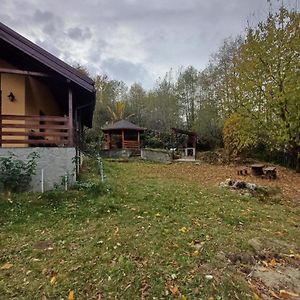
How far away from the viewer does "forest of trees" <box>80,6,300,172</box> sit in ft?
50.5

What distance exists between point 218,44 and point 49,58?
23242 mm

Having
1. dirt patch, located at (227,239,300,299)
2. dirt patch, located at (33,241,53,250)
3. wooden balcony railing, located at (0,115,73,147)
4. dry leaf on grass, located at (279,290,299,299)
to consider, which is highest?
wooden balcony railing, located at (0,115,73,147)

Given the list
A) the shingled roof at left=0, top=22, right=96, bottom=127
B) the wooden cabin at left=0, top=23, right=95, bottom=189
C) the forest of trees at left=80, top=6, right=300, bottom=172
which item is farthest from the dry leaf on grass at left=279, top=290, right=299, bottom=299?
the forest of trees at left=80, top=6, right=300, bottom=172

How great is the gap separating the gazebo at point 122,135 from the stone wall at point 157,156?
319 cm

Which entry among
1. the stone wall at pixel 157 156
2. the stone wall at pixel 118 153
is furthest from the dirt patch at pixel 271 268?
the stone wall at pixel 118 153

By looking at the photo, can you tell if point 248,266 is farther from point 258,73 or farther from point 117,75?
point 117,75

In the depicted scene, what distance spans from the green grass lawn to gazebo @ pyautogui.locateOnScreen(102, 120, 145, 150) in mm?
20565

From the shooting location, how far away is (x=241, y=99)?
1781 centimetres

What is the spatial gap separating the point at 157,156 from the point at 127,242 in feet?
66.9

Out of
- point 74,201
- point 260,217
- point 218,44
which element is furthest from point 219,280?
point 218,44

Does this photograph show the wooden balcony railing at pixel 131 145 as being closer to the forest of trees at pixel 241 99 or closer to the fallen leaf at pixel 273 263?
the forest of trees at pixel 241 99

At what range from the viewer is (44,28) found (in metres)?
15.7

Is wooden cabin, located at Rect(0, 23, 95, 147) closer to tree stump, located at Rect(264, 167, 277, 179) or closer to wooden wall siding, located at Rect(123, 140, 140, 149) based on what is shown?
tree stump, located at Rect(264, 167, 277, 179)

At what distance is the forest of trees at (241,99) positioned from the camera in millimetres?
15406
